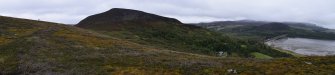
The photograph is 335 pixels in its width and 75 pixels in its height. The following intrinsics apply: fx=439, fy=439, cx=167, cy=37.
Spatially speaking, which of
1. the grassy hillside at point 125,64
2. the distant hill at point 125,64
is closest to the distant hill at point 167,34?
the grassy hillside at point 125,64

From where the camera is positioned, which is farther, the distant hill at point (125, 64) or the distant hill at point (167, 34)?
the distant hill at point (167, 34)

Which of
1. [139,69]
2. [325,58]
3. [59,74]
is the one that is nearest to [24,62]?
[59,74]

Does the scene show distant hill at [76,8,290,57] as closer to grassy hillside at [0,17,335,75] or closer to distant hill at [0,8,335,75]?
grassy hillside at [0,17,335,75]

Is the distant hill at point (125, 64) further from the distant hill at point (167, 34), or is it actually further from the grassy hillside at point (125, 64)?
the distant hill at point (167, 34)

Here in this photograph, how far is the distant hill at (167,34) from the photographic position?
112350 millimetres

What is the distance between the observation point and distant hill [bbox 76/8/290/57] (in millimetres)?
112350

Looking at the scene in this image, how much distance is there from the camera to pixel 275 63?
48.3m

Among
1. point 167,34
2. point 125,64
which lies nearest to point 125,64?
point 125,64

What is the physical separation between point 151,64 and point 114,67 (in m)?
4.37

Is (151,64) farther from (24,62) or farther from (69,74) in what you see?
(24,62)

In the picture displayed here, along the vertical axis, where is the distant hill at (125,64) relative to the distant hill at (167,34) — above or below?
above

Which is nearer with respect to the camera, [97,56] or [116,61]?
[116,61]

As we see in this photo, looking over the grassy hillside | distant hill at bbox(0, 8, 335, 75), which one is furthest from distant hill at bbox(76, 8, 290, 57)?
distant hill at bbox(0, 8, 335, 75)

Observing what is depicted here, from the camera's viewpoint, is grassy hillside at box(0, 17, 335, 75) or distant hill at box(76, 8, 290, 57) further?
distant hill at box(76, 8, 290, 57)
